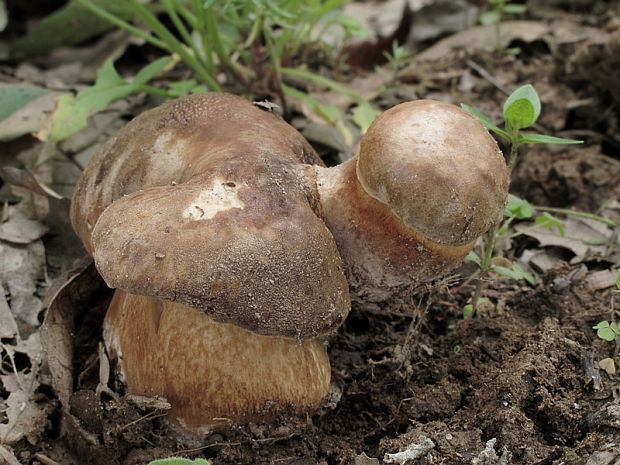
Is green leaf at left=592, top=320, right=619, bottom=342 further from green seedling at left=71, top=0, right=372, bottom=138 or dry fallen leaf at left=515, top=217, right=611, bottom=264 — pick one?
green seedling at left=71, top=0, right=372, bottom=138

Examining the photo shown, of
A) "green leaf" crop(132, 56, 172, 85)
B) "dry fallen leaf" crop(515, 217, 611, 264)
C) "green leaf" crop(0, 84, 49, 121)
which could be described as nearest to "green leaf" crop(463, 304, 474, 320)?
"dry fallen leaf" crop(515, 217, 611, 264)

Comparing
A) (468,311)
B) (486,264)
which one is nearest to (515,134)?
(486,264)

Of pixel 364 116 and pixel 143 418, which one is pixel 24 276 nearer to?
pixel 143 418

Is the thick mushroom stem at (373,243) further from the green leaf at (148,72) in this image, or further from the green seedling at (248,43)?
the green leaf at (148,72)

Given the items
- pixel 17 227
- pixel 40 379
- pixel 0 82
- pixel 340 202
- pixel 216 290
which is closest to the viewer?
pixel 216 290

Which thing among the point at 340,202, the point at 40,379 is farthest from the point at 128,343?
the point at 340,202

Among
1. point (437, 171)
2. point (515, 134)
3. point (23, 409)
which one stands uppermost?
point (437, 171)

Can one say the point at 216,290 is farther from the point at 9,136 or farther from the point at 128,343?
the point at 9,136
